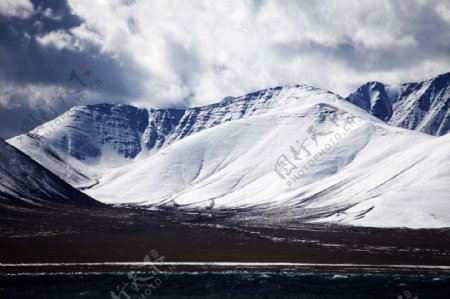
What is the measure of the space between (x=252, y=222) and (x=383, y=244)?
252 feet

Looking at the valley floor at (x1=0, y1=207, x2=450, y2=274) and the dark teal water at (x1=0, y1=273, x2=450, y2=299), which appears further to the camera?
the valley floor at (x1=0, y1=207, x2=450, y2=274)

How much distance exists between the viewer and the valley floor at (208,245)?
94.4m

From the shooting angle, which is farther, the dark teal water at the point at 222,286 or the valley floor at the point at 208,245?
the valley floor at the point at 208,245

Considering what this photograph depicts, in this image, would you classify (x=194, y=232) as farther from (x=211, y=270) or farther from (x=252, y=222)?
(x=211, y=270)

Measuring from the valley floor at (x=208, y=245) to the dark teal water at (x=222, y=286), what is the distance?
23.4 feet

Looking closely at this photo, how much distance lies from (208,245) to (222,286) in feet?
158

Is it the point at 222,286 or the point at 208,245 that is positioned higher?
the point at 208,245

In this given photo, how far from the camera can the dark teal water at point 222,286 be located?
66.0m

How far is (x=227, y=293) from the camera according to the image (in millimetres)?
67625

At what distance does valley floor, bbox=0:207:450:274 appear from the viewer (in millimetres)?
94438

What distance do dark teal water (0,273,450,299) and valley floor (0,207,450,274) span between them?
714 centimetres

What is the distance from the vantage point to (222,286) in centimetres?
7281

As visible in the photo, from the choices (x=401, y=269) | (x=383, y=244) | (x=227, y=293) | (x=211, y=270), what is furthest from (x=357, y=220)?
(x=227, y=293)

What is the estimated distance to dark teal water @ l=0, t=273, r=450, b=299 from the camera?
6600cm
